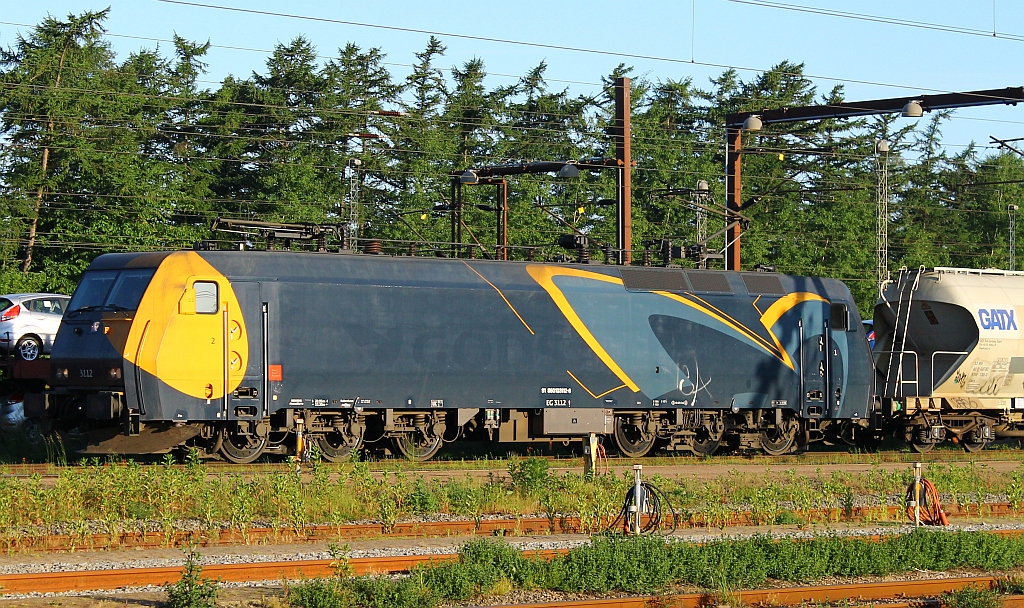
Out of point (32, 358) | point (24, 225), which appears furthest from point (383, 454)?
point (24, 225)

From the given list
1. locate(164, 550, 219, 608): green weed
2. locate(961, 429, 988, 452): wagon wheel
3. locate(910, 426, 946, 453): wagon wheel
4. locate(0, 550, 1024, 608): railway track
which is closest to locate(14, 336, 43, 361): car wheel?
locate(0, 550, 1024, 608): railway track

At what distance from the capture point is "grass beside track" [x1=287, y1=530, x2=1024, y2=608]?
10781 mm

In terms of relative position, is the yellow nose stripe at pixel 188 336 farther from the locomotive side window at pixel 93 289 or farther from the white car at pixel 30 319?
the white car at pixel 30 319

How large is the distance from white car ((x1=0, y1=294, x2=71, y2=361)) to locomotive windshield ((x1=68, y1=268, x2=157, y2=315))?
172 inches

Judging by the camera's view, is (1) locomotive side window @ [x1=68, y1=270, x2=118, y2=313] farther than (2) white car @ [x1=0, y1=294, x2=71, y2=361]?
No

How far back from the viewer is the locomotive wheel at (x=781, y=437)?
2494 centimetres

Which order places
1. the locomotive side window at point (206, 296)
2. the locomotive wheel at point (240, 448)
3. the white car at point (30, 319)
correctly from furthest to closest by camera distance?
the white car at point (30, 319) → the locomotive wheel at point (240, 448) → the locomotive side window at point (206, 296)

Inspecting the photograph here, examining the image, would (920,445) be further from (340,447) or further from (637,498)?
(637,498)

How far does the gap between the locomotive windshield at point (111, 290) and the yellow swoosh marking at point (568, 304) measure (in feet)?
22.9

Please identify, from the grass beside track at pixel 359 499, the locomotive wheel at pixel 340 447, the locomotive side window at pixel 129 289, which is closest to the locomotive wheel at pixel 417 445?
the locomotive wheel at pixel 340 447

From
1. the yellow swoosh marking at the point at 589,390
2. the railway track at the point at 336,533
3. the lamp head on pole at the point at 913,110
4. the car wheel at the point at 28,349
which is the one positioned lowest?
the railway track at the point at 336,533

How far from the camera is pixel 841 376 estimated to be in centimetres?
2531

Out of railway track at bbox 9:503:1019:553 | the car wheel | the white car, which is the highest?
the white car

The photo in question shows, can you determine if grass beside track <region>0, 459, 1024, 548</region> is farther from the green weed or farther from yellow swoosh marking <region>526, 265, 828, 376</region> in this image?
yellow swoosh marking <region>526, 265, 828, 376</region>
